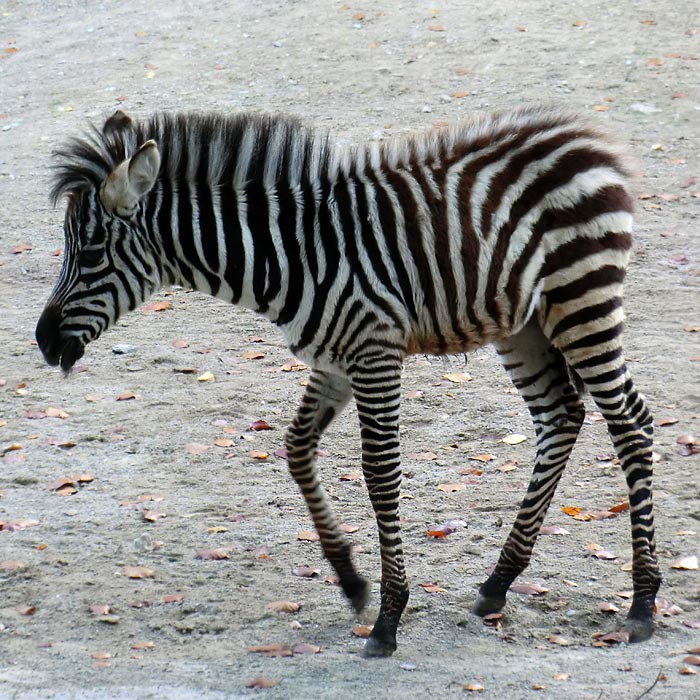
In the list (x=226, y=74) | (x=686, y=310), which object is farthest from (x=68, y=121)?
(x=686, y=310)

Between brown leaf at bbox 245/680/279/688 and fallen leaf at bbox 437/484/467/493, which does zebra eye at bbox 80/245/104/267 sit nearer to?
brown leaf at bbox 245/680/279/688

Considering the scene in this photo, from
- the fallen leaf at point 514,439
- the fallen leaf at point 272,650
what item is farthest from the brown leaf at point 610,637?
the fallen leaf at point 514,439

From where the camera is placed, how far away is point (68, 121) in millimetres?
14406

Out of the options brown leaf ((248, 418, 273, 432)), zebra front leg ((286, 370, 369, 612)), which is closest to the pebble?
brown leaf ((248, 418, 273, 432))

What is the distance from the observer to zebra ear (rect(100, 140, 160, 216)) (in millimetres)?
5523

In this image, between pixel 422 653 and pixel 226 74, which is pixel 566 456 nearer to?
pixel 422 653

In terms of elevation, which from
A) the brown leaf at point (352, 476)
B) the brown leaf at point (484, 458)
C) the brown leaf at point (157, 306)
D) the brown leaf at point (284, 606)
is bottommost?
the brown leaf at point (157, 306)

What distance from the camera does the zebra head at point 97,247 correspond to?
5.71 meters

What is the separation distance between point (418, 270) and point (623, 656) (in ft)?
7.68

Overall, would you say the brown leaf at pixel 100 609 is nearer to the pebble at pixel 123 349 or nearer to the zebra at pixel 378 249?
the zebra at pixel 378 249

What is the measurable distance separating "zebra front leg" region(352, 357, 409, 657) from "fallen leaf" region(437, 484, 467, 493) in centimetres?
163

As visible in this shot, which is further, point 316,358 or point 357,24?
point 357,24

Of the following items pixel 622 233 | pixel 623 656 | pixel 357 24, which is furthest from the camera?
pixel 357 24

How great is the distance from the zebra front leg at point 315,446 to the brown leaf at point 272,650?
63 cm
